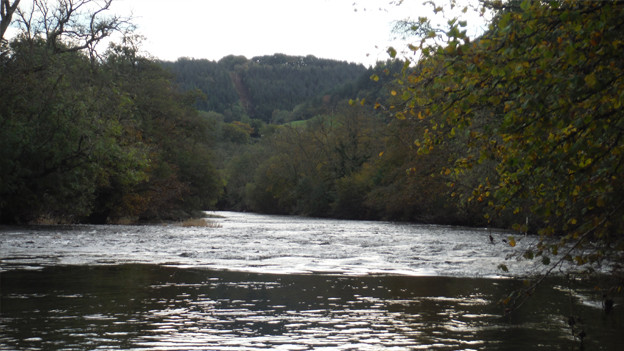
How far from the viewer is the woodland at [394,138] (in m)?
6.19

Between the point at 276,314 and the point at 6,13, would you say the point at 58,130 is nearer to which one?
the point at 6,13

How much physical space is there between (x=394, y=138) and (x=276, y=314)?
50.8m

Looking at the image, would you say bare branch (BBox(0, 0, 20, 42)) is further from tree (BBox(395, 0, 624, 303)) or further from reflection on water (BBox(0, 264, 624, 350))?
tree (BBox(395, 0, 624, 303))

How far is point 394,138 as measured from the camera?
59594mm

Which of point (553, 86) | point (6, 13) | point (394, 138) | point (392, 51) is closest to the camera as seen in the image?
point (553, 86)

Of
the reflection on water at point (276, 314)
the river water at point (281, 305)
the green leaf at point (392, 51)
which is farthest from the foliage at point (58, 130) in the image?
the green leaf at point (392, 51)

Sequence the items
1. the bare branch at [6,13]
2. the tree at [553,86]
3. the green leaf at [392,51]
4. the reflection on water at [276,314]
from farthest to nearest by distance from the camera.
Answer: the bare branch at [6,13], the reflection on water at [276,314], the green leaf at [392,51], the tree at [553,86]

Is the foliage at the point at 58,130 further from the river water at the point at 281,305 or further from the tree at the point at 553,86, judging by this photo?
the tree at the point at 553,86

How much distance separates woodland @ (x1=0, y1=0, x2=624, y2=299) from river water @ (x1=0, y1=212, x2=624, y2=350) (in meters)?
1.41

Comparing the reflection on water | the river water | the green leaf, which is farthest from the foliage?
the green leaf

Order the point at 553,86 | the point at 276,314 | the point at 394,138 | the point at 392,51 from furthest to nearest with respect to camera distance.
A: the point at 394,138 → the point at 276,314 → the point at 392,51 → the point at 553,86

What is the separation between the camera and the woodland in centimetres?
619

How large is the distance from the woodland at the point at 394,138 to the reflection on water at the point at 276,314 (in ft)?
4.68

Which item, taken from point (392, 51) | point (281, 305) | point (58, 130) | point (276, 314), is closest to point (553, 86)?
point (392, 51)
